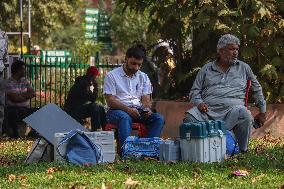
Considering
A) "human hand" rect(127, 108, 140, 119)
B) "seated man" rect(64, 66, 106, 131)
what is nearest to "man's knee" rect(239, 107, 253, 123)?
"human hand" rect(127, 108, 140, 119)

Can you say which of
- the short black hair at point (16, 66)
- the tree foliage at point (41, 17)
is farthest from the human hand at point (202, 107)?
the tree foliage at point (41, 17)

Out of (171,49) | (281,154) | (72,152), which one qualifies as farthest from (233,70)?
(171,49)

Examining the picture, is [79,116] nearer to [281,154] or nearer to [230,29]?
[230,29]

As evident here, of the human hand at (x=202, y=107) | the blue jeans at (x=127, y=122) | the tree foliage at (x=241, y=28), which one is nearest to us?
the blue jeans at (x=127, y=122)

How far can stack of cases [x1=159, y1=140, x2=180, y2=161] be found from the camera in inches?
384

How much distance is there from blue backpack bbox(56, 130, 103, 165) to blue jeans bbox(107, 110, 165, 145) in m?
0.58

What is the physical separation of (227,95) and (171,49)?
4973 millimetres

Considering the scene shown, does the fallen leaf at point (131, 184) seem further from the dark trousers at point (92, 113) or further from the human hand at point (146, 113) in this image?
the dark trousers at point (92, 113)

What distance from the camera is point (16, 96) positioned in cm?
1548

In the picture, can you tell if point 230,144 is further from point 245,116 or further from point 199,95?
point 199,95

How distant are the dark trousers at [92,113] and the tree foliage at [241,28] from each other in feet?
4.97

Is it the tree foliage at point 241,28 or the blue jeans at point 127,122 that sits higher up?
the tree foliage at point 241,28

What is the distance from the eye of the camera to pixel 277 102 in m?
14.4

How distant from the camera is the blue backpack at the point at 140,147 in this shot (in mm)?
10078
